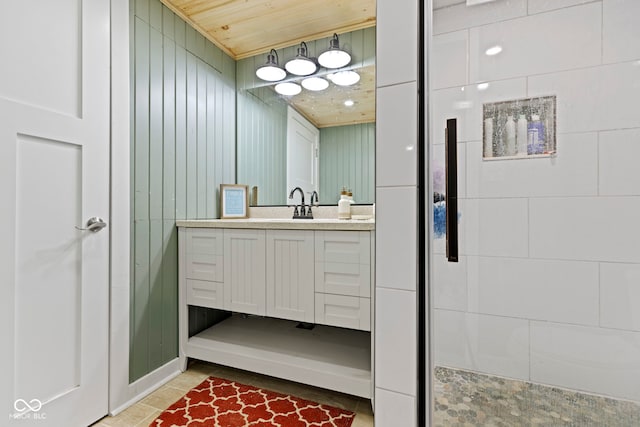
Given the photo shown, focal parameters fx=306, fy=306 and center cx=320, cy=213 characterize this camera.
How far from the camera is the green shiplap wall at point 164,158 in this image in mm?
1586

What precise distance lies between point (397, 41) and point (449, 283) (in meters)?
0.83

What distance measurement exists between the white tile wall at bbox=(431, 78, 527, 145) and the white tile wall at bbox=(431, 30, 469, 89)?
0.11ft

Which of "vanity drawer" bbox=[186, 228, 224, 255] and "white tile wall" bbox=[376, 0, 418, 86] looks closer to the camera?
"white tile wall" bbox=[376, 0, 418, 86]

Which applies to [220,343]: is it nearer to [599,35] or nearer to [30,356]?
[30,356]

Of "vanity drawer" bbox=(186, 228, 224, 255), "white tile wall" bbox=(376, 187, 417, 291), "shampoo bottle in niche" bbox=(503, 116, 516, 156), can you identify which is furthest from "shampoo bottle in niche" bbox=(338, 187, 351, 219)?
"shampoo bottle in niche" bbox=(503, 116, 516, 156)

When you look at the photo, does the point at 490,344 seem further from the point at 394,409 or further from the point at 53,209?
the point at 53,209

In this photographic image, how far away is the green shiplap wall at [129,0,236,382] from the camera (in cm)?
159

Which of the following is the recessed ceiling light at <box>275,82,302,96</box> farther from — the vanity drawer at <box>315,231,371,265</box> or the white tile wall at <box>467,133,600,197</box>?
the white tile wall at <box>467,133,600,197</box>

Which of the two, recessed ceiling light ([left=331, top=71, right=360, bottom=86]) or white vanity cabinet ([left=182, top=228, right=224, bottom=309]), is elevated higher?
recessed ceiling light ([left=331, top=71, right=360, bottom=86])

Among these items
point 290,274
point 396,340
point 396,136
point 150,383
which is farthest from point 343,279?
point 150,383

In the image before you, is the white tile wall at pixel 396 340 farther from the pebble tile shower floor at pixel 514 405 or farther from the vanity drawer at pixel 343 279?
the vanity drawer at pixel 343 279

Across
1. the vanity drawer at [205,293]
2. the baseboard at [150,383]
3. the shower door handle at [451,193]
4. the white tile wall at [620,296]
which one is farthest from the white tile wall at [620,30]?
the baseboard at [150,383]

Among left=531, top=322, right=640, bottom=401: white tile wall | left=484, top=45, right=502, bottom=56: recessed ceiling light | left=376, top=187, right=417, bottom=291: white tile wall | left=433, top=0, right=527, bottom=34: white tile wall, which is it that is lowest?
left=531, top=322, right=640, bottom=401: white tile wall

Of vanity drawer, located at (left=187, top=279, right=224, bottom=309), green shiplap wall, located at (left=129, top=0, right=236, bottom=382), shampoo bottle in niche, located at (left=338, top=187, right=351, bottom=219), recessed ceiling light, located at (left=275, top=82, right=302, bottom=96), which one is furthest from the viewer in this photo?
recessed ceiling light, located at (left=275, top=82, right=302, bottom=96)
